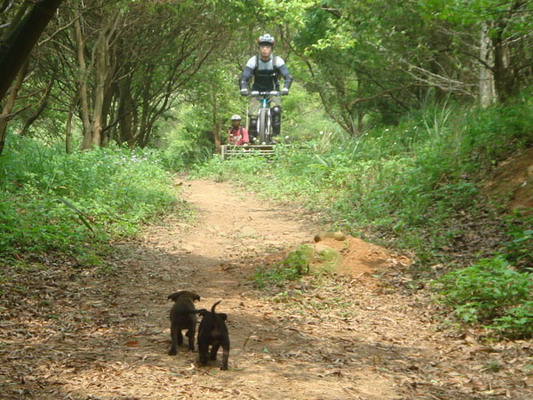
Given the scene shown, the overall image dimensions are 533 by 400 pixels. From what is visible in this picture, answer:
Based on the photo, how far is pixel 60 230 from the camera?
8195mm

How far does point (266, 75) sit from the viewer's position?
72.9 ft

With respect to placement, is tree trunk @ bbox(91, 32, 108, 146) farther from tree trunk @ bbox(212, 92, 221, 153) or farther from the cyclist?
tree trunk @ bbox(212, 92, 221, 153)

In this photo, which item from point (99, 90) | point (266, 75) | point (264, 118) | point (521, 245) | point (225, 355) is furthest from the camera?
point (264, 118)

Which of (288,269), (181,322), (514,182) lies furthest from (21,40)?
(514,182)

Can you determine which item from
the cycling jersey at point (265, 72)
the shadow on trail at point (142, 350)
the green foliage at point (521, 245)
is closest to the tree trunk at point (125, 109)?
the cycling jersey at point (265, 72)

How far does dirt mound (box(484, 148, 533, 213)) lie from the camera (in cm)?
838

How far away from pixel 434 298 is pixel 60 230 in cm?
485

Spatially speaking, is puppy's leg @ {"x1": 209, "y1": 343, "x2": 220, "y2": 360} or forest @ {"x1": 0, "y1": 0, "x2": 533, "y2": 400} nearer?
puppy's leg @ {"x1": 209, "y1": 343, "x2": 220, "y2": 360}

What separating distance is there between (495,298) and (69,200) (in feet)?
22.5

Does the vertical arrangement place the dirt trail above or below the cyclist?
below

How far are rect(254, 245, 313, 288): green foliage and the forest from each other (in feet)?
0.08

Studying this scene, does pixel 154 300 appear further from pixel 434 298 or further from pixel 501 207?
pixel 501 207

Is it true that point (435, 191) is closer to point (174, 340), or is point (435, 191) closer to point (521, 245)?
point (521, 245)

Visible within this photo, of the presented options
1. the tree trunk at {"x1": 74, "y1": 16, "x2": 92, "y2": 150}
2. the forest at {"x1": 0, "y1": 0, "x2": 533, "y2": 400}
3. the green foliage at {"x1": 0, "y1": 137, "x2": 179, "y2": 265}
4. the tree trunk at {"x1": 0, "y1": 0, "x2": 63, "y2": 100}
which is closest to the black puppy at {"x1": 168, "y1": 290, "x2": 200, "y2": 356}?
the forest at {"x1": 0, "y1": 0, "x2": 533, "y2": 400}
